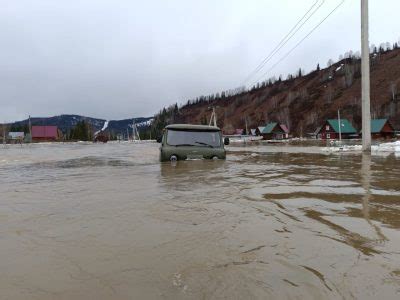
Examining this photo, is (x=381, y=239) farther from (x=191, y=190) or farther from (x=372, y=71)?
(x=372, y=71)

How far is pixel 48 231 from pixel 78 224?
1.31ft

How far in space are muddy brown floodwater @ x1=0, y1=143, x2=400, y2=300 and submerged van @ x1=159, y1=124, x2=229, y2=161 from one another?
18.1 feet

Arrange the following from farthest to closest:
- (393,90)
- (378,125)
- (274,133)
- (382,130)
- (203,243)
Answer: (393,90)
(274,133)
(378,125)
(382,130)
(203,243)

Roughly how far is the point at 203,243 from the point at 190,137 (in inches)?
367

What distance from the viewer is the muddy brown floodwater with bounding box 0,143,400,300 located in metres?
3.00

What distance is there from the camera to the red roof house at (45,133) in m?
149

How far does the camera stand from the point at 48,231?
4641 mm

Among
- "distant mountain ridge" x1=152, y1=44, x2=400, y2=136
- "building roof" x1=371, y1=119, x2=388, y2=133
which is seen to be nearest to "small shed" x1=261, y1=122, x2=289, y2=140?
"distant mountain ridge" x1=152, y1=44, x2=400, y2=136

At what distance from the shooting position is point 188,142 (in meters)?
13.2

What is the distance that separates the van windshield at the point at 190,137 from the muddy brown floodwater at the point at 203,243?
5.61m

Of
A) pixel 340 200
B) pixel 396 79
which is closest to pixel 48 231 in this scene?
pixel 340 200

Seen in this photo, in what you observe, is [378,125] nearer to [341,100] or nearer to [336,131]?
[336,131]

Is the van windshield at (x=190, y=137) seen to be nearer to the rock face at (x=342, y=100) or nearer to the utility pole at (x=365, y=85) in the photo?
the utility pole at (x=365, y=85)

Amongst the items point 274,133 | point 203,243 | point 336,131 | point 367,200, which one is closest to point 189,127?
point 367,200
